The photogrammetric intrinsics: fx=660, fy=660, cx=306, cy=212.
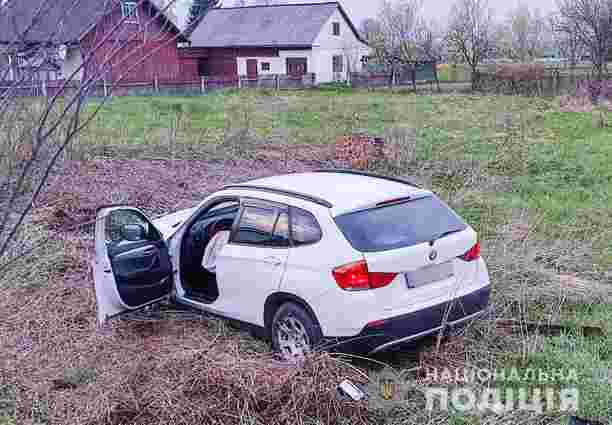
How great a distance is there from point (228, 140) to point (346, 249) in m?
10.2

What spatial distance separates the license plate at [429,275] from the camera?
491 cm

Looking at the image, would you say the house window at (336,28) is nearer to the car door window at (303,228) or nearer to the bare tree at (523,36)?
the bare tree at (523,36)

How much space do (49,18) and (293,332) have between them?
10.0ft

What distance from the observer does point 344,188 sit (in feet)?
18.0

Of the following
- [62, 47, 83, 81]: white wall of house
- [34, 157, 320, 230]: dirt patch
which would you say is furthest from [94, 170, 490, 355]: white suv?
[34, 157, 320, 230]: dirt patch

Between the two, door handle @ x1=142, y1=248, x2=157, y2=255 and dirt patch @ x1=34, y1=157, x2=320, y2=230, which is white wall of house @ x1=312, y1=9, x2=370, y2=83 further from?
door handle @ x1=142, y1=248, x2=157, y2=255

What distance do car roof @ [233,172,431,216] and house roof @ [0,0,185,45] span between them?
2438mm

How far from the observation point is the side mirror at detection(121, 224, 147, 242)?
5.85 meters

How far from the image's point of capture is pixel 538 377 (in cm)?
489

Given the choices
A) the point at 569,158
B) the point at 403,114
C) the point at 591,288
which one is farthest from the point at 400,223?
the point at 403,114

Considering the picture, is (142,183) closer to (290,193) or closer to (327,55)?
(290,193)

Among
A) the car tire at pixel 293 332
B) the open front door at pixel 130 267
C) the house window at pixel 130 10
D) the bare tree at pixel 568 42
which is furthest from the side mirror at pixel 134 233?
Answer: the bare tree at pixel 568 42

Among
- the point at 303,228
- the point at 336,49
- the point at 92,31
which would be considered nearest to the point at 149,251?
the point at 303,228

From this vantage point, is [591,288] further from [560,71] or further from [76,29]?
[560,71]
